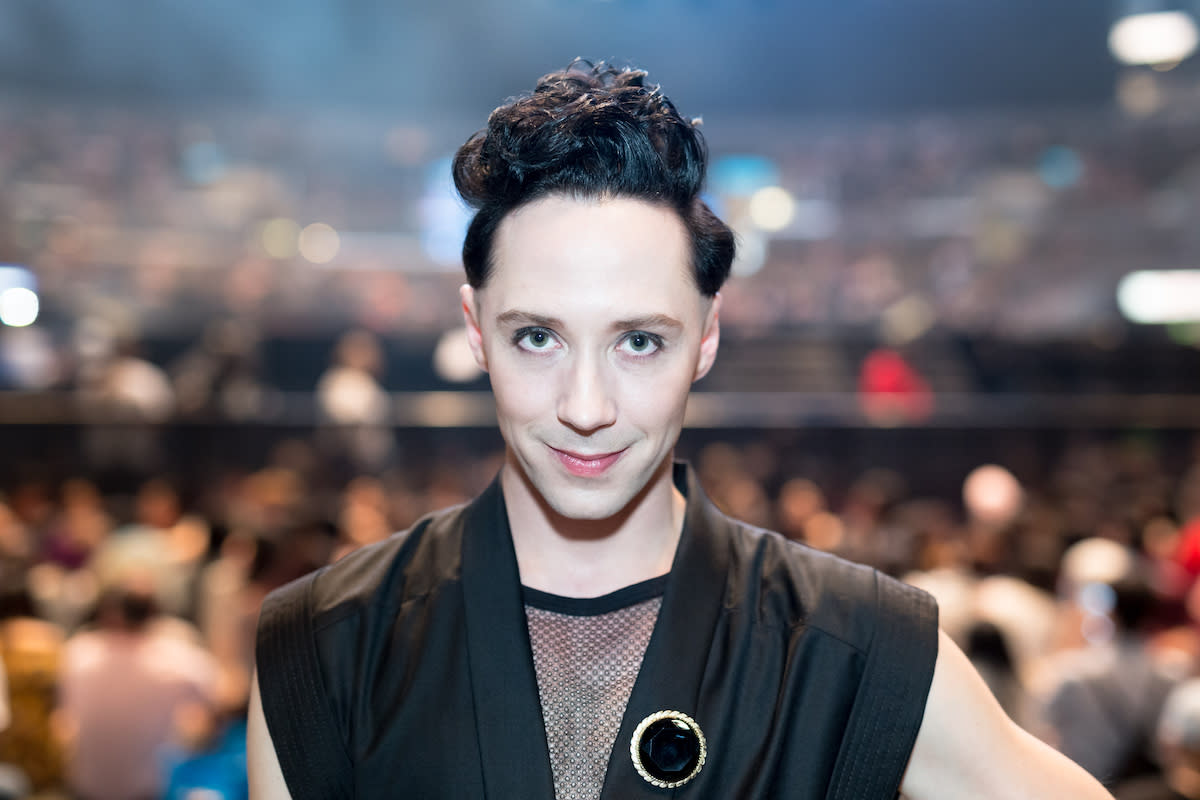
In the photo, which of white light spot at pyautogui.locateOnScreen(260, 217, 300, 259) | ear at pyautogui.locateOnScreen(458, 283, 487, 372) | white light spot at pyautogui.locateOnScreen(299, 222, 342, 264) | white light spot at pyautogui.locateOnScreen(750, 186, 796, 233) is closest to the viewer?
ear at pyautogui.locateOnScreen(458, 283, 487, 372)

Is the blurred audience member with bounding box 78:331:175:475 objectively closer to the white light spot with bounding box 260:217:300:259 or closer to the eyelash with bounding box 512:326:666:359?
the white light spot with bounding box 260:217:300:259

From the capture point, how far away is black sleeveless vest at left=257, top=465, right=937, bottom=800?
117 centimetres

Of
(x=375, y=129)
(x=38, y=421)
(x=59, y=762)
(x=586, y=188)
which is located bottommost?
(x=59, y=762)

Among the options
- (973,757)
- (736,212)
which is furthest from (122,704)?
(736,212)

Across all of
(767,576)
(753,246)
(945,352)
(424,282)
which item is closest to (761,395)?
(945,352)

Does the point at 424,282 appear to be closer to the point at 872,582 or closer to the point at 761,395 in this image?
the point at 761,395

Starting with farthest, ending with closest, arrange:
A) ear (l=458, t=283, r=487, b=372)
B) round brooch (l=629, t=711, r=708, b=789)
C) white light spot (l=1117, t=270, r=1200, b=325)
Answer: white light spot (l=1117, t=270, r=1200, b=325), ear (l=458, t=283, r=487, b=372), round brooch (l=629, t=711, r=708, b=789)

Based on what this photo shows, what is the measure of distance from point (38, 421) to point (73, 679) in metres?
5.10

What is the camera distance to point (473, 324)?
132 centimetres

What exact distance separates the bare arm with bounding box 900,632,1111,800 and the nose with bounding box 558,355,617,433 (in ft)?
1.58

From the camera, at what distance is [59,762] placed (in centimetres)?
328

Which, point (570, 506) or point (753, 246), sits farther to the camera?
point (753, 246)

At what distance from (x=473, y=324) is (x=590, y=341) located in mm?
207

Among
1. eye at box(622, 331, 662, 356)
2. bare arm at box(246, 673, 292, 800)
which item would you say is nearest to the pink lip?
eye at box(622, 331, 662, 356)
